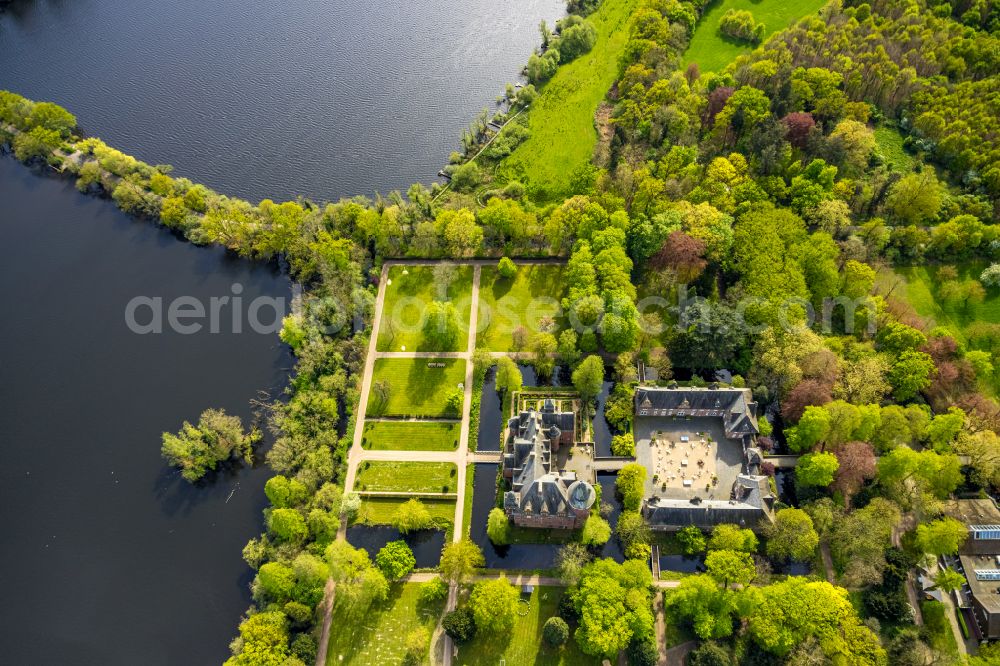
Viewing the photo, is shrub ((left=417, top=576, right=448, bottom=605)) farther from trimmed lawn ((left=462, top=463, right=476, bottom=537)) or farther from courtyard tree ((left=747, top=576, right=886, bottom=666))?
courtyard tree ((left=747, top=576, right=886, bottom=666))

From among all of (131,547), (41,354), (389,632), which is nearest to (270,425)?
(131,547)

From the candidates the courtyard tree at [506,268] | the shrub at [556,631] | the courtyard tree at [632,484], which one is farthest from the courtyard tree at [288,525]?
the courtyard tree at [506,268]

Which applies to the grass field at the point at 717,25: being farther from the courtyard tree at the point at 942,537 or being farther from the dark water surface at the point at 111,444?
the dark water surface at the point at 111,444

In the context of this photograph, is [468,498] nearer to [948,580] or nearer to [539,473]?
[539,473]

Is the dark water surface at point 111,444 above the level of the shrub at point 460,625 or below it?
above

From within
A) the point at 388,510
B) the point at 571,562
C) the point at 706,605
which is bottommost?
the point at 706,605

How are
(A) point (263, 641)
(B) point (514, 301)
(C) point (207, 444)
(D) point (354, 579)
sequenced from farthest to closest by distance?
(B) point (514, 301) < (C) point (207, 444) < (D) point (354, 579) < (A) point (263, 641)

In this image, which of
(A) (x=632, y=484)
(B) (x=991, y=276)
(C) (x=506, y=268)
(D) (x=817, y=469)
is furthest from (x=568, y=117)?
(D) (x=817, y=469)
